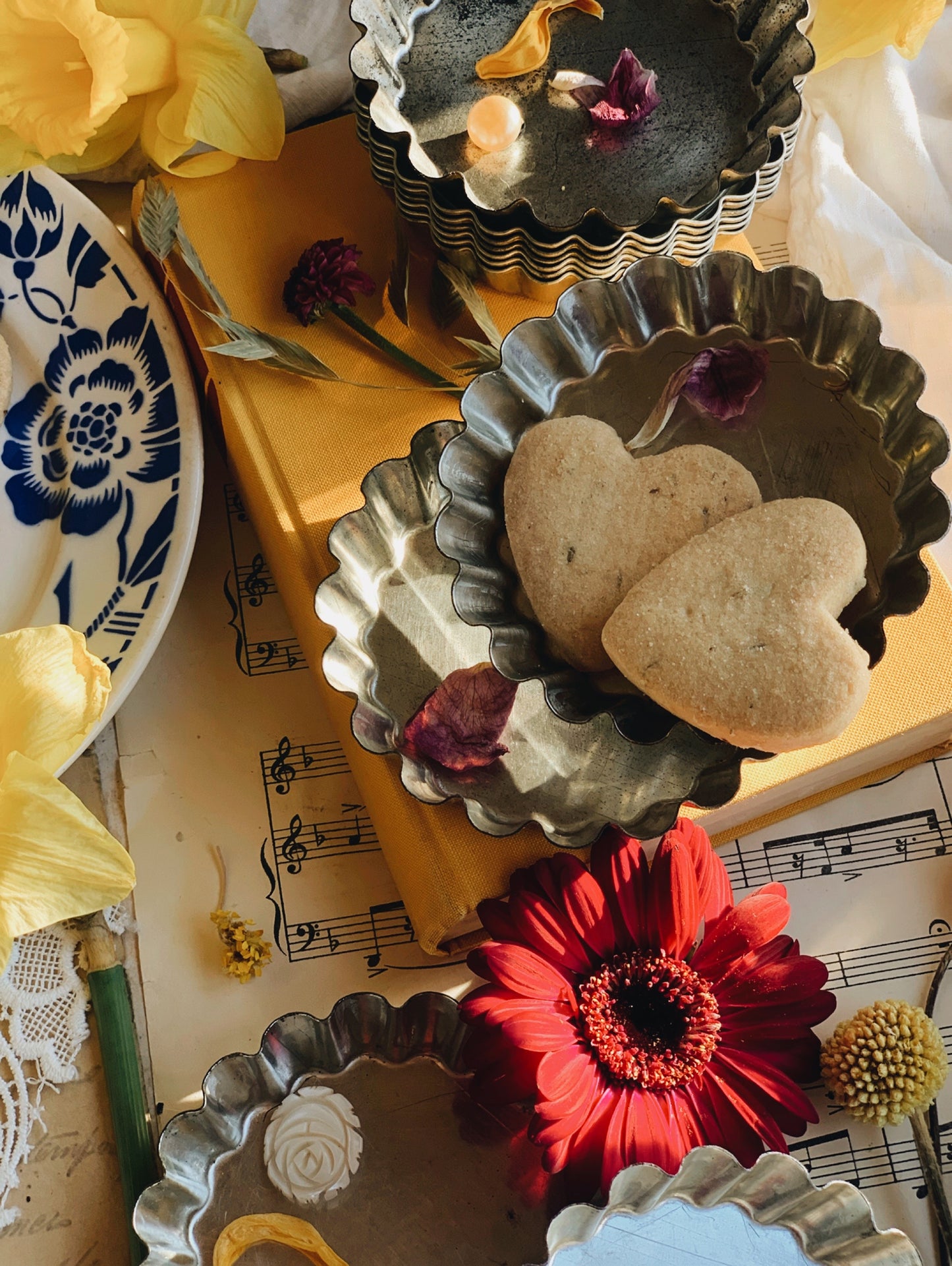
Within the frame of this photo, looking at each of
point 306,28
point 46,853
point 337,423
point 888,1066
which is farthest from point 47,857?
point 306,28

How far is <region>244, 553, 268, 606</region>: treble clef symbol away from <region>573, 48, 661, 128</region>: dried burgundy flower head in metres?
0.30

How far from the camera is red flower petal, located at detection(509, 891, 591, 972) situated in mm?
515

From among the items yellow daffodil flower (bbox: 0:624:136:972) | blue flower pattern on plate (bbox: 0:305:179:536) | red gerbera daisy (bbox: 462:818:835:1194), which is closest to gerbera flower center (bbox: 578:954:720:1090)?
red gerbera daisy (bbox: 462:818:835:1194)

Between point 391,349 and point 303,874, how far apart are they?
28cm

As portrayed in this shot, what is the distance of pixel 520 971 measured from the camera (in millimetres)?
504

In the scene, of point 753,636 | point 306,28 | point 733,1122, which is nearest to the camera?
point 753,636

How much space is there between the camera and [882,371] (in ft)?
1.43

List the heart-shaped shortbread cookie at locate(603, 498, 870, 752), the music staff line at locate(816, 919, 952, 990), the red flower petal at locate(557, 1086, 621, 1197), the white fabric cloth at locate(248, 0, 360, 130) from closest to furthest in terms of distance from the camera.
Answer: the heart-shaped shortbread cookie at locate(603, 498, 870, 752)
the red flower petal at locate(557, 1086, 621, 1197)
the music staff line at locate(816, 919, 952, 990)
the white fabric cloth at locate(248, 0, 360, 130)

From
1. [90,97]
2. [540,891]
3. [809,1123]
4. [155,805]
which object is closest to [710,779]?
[540,891]

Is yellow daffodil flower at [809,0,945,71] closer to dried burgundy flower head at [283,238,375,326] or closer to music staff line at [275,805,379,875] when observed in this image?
dried burgundy flower head at [283,238,375,326]

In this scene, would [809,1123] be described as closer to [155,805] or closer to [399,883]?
[399,883]

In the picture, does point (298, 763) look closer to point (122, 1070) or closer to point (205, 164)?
point (122, 1070)

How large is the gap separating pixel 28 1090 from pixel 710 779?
366mm

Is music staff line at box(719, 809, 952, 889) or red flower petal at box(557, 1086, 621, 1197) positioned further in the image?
music staff line at box(719, 809, 952, 889)
